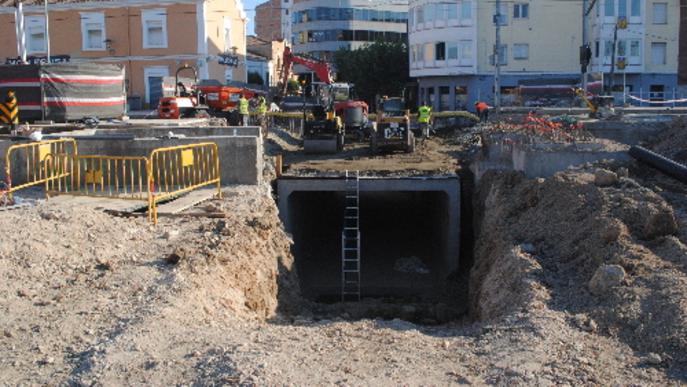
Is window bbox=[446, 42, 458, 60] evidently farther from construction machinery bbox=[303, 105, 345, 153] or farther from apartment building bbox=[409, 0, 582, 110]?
construction machinery bbox=[303, 105, 345, 153]

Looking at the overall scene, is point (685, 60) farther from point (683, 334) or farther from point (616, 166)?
point (683, 334)

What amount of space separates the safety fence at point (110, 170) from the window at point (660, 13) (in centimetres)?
4385

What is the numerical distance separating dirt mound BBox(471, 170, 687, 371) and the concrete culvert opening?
4.62m

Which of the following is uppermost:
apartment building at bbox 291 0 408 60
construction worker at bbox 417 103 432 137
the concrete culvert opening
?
apartment building at bbox 291 0 408 60

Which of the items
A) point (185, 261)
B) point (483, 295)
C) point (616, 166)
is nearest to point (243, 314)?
point (185, 261)

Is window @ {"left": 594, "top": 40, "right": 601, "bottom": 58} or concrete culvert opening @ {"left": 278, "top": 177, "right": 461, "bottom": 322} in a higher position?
window @ {"left": 594, "top": 40, "right": 601, "bottom": 58}

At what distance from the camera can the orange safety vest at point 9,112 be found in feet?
65.6

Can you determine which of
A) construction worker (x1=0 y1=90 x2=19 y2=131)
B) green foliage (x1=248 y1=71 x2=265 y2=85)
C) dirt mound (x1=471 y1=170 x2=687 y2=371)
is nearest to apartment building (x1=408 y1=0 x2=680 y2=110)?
green foliage (x1=248 y1=71 x2=265 y2=85)

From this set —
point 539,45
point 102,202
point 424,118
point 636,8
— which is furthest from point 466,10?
point 102,202

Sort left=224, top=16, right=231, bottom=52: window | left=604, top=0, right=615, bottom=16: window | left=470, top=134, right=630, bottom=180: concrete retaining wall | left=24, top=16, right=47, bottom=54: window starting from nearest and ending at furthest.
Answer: left=470, top=134, right=630, bottom=180: concrete retaining wall, left=24, top=16, right=47, bottom=54: window, left=224, top=16, right=231, bottom=52: window, left=604, top=0, right=615, bottom=16: window

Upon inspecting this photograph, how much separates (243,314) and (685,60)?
161 feet

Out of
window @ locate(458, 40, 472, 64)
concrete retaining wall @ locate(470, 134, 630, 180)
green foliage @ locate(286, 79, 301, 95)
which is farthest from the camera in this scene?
window @ locate(458, 40, 472, 64)

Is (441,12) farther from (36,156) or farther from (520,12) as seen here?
(36,156)

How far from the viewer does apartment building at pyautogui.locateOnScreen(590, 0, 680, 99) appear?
167 ft
